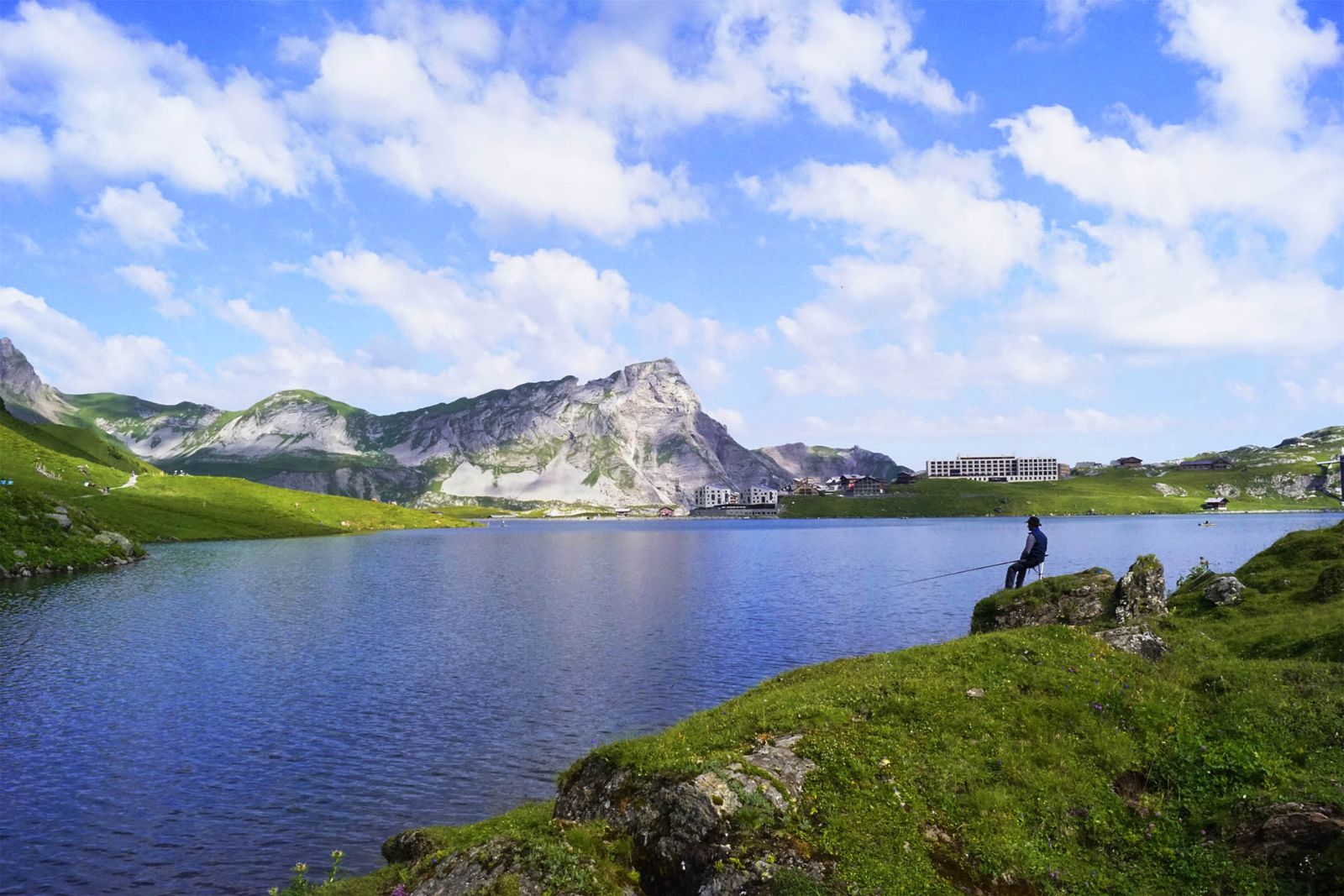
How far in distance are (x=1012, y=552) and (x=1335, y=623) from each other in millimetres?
126442

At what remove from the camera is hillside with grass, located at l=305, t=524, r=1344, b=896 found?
14789 mm

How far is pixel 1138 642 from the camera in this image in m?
24.3

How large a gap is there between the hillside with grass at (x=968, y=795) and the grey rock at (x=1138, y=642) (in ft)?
3.43

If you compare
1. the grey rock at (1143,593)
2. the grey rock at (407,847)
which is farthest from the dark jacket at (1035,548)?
the grey rock at (407,847)

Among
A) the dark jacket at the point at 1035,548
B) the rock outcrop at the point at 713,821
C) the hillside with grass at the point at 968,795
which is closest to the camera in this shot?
the rock outcrop at the point at 713,821

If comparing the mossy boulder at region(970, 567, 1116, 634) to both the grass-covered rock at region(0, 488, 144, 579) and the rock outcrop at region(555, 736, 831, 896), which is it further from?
the grass-covered rock at region(0, 488, 144, 579)

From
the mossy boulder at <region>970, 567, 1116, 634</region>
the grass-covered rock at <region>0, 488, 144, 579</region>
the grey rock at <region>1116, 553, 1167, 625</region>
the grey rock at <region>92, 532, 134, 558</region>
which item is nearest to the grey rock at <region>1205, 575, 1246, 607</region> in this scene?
the grey rock at <region>1116, 553, 1167, 625</region>

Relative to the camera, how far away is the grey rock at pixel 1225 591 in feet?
105

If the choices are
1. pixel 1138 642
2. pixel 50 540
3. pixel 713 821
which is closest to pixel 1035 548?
pixel 1138 642

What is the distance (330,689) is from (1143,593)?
44.2 meters

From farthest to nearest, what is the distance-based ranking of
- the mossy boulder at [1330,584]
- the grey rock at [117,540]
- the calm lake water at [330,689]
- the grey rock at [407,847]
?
the grey rock at [117,540]
the mossy boulder at [1330,584]
the calm lake water at [330,689]
the grey rock at [407,847]

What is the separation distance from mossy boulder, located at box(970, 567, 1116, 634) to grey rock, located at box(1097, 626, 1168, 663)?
10.6 metres

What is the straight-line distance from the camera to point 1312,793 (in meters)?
15.7

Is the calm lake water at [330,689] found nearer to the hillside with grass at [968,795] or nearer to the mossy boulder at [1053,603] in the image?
the hillside with grass at [968,795]
